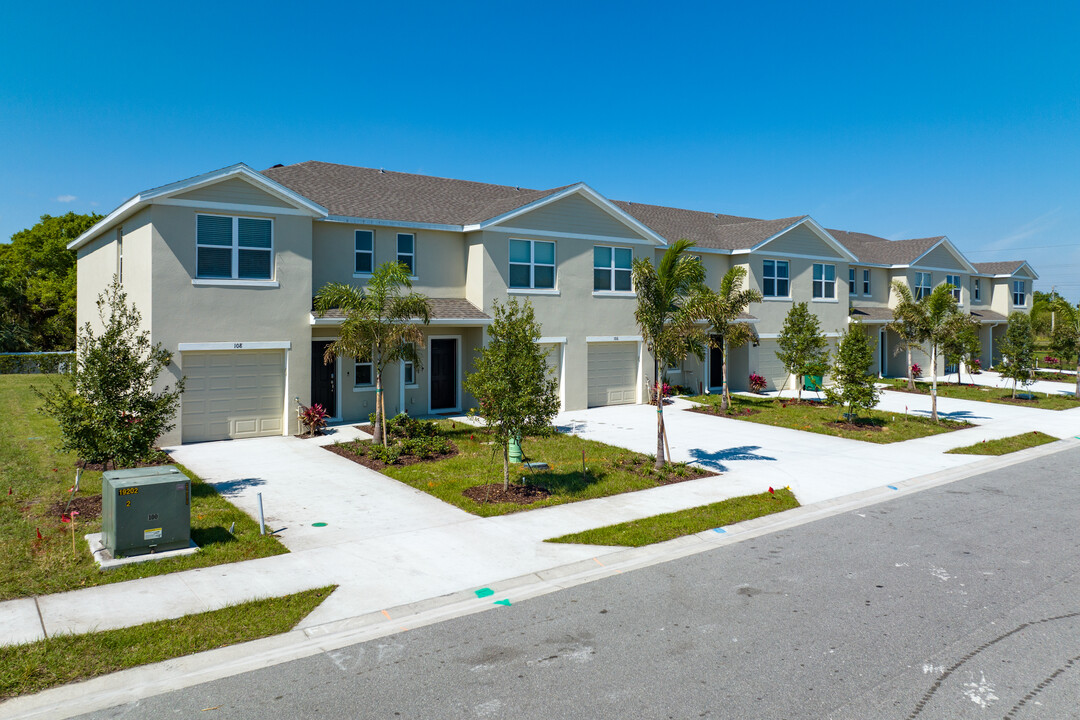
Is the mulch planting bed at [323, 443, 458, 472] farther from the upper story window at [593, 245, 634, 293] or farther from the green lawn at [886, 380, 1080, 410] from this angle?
the green lawn at [886, 380, 1080, 410]

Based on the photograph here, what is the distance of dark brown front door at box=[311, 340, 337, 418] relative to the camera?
Result: 779 inches

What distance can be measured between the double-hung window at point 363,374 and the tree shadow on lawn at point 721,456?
9514 mm

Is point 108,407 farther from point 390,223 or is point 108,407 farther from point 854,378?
point 854,378

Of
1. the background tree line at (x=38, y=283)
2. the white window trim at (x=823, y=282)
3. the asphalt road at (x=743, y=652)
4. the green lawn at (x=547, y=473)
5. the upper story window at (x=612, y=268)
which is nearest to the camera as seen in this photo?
the asphalt road at (x=743, y=652)

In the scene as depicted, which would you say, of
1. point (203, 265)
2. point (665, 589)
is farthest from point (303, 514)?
point (203, 265)

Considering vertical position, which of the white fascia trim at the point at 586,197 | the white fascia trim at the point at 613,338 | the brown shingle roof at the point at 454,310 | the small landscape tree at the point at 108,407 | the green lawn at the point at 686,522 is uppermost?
the white fascia trim at the point at 586,197

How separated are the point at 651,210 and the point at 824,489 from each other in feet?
69.2

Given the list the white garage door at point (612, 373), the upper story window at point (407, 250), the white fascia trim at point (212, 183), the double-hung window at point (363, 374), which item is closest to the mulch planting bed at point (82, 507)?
the white fascia trim at point (212, 183)

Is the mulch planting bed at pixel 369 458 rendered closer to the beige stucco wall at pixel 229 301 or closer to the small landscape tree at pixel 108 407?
the beige stucco wall at pixel 229 301

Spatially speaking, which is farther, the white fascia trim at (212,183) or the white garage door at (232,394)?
the white garage door at (232,394)

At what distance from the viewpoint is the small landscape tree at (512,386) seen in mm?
12102

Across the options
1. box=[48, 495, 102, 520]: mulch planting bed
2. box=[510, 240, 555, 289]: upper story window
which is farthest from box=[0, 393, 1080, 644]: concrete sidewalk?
box=[510, 240, 555, 289]: upper story window

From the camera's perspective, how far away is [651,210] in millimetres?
32406

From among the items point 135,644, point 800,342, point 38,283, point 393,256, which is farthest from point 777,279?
point 38,283
